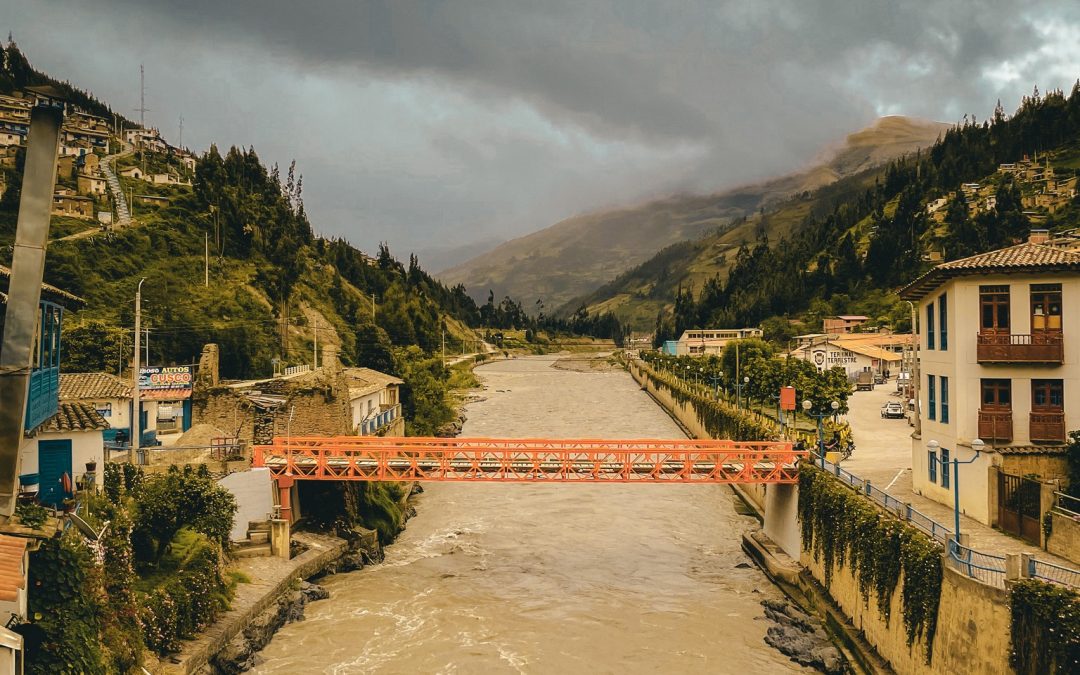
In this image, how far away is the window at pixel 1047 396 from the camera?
23234mm

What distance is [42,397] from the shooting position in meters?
19.3

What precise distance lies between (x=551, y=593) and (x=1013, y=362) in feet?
55.5

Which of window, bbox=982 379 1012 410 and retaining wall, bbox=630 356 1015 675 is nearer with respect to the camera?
retaining wall, bbox=630 356 1015 675

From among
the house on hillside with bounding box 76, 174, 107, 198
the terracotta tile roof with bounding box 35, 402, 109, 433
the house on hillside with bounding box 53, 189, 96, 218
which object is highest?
the house on hillside with bounding box 76, 174, 107, 198

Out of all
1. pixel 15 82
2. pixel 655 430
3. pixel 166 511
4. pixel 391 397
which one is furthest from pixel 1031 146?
pixel 15 82

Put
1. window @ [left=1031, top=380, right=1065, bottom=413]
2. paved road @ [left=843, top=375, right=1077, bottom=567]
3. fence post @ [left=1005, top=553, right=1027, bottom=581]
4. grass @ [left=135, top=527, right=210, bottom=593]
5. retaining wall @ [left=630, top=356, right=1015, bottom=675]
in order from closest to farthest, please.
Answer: fence post @ [left=1005, top=553, right=1027, bottom=581] → retaining wall @ [left=630, top=356, right=1015, bottom=675] → paved road @ [left=843, top=375, right=1077, bottom=567] → grass @ [left=135, top=527, right=210, bottom=593] → window @ [left=1031, top=380, right=1065, bottom=413]

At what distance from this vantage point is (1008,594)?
1419 centimetres

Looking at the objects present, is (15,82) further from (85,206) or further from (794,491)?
(794,491)

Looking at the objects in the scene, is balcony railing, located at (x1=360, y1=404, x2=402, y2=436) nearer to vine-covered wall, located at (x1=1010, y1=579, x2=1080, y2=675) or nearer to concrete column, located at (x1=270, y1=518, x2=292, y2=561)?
concrete column, located at (x1=270, y1=518, x2=292, y2=561)

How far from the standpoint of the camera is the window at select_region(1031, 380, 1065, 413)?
76.2ft

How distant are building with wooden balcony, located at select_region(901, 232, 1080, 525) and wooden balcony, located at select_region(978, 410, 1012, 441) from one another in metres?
0.03

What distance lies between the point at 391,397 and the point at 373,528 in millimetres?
22291

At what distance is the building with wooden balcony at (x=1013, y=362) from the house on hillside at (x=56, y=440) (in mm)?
25947

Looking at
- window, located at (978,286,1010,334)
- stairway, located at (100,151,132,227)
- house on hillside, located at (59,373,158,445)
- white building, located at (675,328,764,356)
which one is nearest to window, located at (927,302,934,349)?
window, located at (978,286,1010,334)
